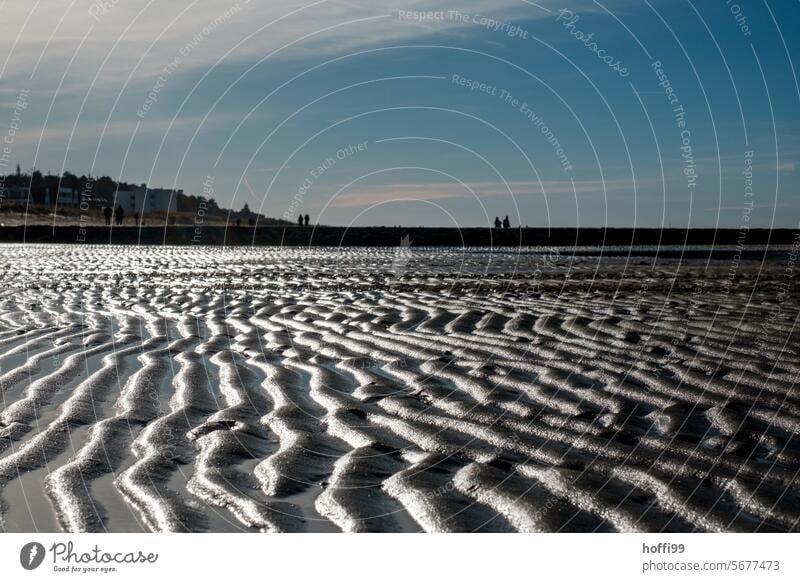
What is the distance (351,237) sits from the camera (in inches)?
2729

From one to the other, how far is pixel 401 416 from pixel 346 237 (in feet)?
Answer: 200

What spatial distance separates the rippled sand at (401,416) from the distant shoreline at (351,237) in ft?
158

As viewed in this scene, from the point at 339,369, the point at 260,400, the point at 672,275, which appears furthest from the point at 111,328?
the point at 672,275

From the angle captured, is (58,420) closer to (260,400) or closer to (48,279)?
(260,400)

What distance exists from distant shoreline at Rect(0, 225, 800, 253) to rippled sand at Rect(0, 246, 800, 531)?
48017 mm

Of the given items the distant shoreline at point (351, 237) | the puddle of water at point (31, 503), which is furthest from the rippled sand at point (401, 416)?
the distant shoreline at point (351, 237)

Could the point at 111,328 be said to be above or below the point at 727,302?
below

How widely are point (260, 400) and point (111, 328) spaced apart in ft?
19.2

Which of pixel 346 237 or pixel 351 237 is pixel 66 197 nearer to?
pixel 346 237

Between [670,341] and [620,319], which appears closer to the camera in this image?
[670,341]

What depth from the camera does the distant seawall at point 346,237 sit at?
217ft

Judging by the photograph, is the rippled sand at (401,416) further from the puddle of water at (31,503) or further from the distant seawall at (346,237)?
the distant seawall at (346,237)

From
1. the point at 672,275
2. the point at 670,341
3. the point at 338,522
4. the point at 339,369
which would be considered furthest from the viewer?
the point at 672,275

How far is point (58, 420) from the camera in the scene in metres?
8.78
